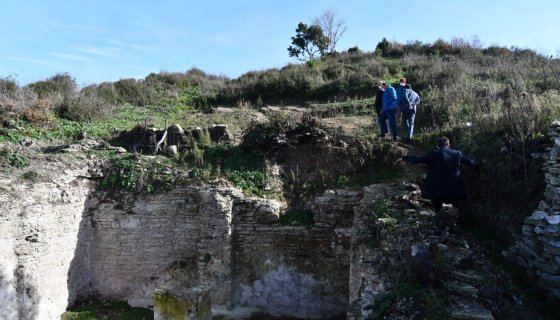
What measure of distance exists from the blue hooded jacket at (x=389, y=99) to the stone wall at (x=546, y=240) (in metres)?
4.03

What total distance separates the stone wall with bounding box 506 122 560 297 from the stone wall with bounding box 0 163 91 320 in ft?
25.0

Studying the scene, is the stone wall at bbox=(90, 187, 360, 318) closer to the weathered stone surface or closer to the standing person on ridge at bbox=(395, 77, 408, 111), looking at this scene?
the standing person on ridge at bbox=(395, 77, 408, 111)

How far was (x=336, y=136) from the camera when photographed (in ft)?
33.8

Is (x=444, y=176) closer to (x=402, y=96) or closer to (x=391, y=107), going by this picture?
(x=391, y=107)

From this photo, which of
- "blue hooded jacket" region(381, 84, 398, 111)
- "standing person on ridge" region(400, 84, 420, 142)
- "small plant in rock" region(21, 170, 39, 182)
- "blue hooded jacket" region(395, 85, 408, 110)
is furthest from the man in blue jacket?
"small plant in rock" region(21, 170, 39, 182)

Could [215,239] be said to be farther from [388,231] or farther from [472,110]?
[472,110]

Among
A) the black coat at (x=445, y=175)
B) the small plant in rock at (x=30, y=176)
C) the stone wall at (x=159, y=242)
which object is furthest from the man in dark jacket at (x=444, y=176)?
the small plant in rock at (x=30, y=176)

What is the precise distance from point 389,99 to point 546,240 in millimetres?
5047

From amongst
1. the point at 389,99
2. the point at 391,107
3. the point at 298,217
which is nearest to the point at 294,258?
the point at 298,217

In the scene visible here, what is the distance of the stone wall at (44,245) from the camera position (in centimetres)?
799

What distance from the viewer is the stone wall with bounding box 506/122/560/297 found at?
523 cm

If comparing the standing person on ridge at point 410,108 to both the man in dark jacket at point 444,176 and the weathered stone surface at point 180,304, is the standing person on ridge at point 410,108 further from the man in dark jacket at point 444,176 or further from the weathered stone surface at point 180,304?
the weathered stone surface at point 180,304

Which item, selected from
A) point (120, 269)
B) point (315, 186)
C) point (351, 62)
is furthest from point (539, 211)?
point (351, 62)

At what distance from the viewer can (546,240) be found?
17.6 feet
